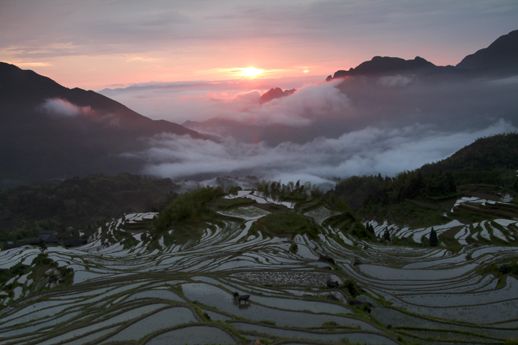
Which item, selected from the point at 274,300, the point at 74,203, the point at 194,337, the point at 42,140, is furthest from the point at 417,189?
the point at 42,140

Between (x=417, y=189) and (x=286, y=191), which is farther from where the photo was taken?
(x=286, y=191)

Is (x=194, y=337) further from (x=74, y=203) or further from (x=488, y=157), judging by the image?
(x=74, y=203)

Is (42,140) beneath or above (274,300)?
beneath

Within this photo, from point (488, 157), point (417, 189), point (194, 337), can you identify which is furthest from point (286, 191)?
point (488, 157)

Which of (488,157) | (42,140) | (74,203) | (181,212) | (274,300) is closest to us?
(274,300)

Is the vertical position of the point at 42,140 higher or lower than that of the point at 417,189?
higher

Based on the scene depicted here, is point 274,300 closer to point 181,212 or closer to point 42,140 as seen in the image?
point 181,212

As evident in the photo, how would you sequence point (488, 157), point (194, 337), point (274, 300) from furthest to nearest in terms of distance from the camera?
point (488, 157) → point (274, 300) → point (194, 337)

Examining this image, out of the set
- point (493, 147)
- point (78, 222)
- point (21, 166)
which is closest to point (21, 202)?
point (78, 222)

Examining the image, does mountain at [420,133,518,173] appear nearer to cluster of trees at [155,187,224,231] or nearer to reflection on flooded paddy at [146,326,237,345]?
cluster of trees at [155,187,224,231]

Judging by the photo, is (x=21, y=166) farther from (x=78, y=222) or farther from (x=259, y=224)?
(x=259, y=224)

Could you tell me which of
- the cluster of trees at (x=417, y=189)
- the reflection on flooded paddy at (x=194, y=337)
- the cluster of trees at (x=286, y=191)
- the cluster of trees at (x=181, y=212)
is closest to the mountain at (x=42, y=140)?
the cluster of trees at (x=286, y=191)

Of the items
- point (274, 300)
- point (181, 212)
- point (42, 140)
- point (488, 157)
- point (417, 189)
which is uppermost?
point (274, 300)
